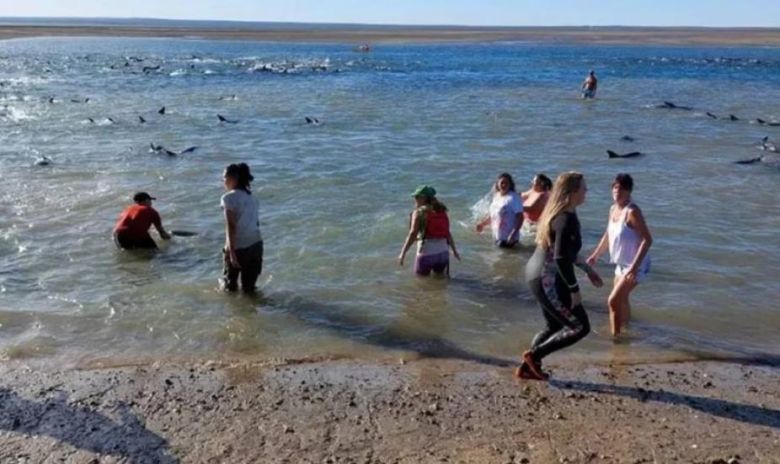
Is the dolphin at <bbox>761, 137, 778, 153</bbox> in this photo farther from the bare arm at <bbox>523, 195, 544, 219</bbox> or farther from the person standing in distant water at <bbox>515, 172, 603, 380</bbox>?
the person standing in distant water at <bbox>515, 172, 603, 380</bbox>

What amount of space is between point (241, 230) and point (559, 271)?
3.90 meters

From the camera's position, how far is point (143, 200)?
11.3 m

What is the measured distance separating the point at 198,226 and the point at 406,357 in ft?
20.7

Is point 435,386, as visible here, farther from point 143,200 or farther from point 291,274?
point 143,200

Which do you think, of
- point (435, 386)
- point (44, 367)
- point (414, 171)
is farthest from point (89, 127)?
point (435, 386)

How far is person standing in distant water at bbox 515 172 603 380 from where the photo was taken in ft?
20.9

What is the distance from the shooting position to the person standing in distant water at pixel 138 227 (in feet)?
36.4

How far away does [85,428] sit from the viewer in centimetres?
607

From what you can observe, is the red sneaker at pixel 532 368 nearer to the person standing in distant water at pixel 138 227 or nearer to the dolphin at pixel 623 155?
the person standing in distant water at pixel 138 227

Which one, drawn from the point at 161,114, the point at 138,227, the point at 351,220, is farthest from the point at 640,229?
the point at 161,114

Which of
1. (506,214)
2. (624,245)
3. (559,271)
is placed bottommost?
(506,214)

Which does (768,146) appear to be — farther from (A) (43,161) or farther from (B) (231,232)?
(A) (43,161)

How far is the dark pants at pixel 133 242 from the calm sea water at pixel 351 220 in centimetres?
20

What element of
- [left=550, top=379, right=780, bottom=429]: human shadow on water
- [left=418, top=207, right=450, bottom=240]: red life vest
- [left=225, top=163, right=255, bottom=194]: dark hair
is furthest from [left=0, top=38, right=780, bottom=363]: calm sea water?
[left=225, top=163, right=255, bottom=194]: dark hair
